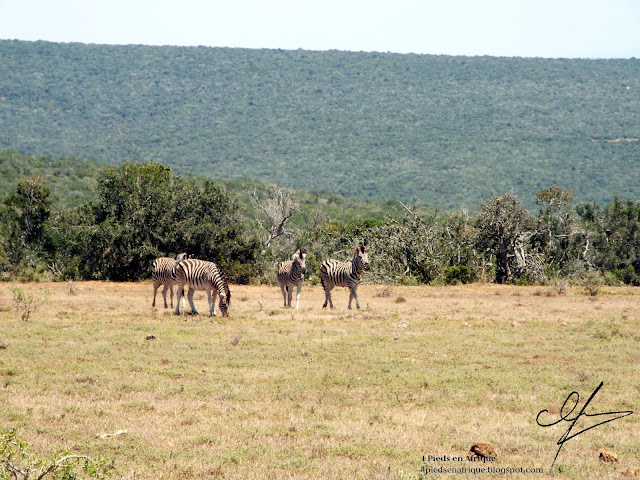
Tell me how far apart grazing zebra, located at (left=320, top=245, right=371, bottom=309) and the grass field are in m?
1.23

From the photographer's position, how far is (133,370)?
43.1ft

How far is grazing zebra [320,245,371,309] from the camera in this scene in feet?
70.8

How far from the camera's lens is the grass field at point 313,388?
880 centimetres

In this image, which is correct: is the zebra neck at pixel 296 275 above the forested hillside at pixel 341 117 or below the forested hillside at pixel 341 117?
below

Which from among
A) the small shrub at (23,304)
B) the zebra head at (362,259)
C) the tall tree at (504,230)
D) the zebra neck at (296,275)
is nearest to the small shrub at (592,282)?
the tall tree at (504,230)

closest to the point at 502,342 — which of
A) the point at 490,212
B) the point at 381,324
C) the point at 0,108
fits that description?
the point at 381,324

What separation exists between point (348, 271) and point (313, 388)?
10.1m

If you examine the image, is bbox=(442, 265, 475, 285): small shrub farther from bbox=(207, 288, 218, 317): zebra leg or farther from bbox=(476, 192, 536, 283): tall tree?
bbox=(207, 288, 218, 317): zebra leg

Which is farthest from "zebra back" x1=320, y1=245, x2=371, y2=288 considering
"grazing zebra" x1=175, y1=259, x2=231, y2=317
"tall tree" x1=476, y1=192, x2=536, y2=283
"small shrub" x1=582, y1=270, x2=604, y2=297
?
"tall tree" x1=476, y1=192, x2=536, y2=283

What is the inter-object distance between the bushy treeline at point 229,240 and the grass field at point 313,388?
10729mm

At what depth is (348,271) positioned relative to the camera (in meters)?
22.0

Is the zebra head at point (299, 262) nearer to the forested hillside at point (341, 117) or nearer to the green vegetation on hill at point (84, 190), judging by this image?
the green vegetation on hill at point (84, 190)

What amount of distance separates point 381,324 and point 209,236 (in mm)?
14630

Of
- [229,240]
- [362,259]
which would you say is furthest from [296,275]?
[229,240]
